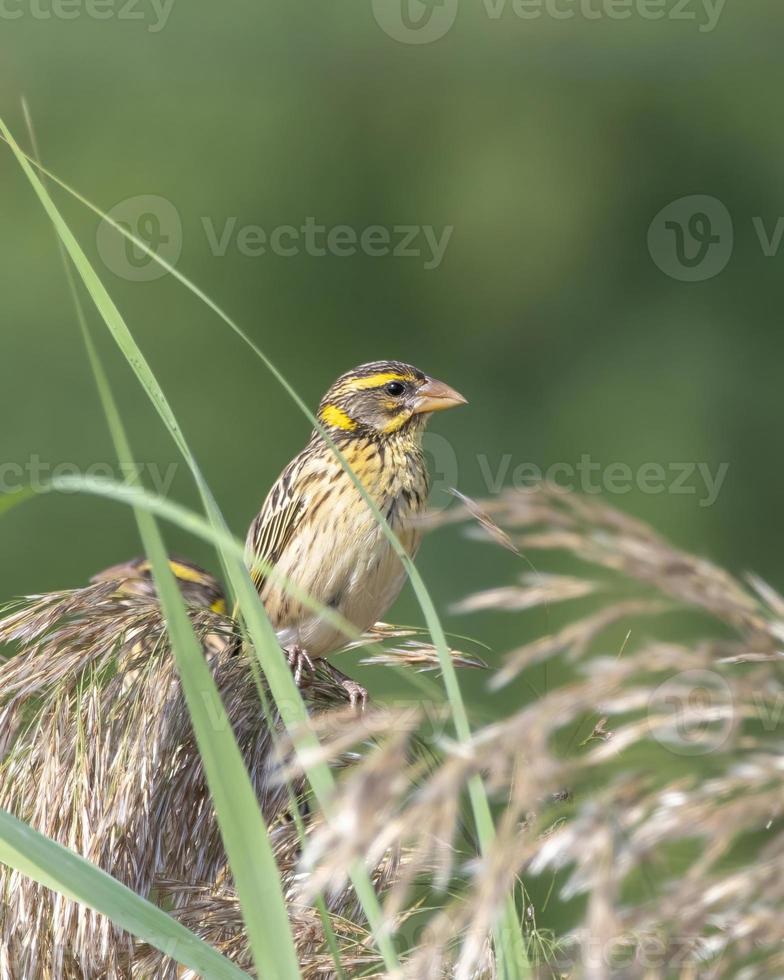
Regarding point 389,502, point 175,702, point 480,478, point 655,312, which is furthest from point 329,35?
point 175,702

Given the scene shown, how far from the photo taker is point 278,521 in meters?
3.61

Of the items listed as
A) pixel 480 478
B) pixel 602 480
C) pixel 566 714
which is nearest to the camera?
pixel 566 714

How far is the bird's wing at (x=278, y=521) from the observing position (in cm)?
351

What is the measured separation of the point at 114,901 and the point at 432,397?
7.92 feet

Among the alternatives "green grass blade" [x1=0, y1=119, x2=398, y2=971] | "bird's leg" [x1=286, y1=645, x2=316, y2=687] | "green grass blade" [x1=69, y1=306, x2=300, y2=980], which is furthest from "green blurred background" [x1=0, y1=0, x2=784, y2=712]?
"green grass blade" [x1=69, y1=306, x2=300, y2=980]

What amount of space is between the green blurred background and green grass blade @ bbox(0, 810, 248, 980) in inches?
256

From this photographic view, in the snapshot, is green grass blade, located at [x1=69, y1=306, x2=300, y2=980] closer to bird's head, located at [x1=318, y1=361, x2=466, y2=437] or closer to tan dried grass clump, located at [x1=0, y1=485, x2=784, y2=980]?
tan dried grass clump, located at [x1=0, y1=485, x2=784, y2=980]

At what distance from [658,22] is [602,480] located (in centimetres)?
345

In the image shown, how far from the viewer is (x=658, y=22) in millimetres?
9711

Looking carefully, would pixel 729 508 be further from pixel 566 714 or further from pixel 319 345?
pixel 566 714

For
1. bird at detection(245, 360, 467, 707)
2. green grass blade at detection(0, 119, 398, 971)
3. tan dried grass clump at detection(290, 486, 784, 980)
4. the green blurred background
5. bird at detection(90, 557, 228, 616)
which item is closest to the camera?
tan dried grass clump at detection(290, 486, 784, 980)

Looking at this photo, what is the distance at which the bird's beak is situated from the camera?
356 centimetres

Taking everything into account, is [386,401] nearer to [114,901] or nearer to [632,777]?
[114,901]

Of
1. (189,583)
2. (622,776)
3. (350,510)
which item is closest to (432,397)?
(350,510)
